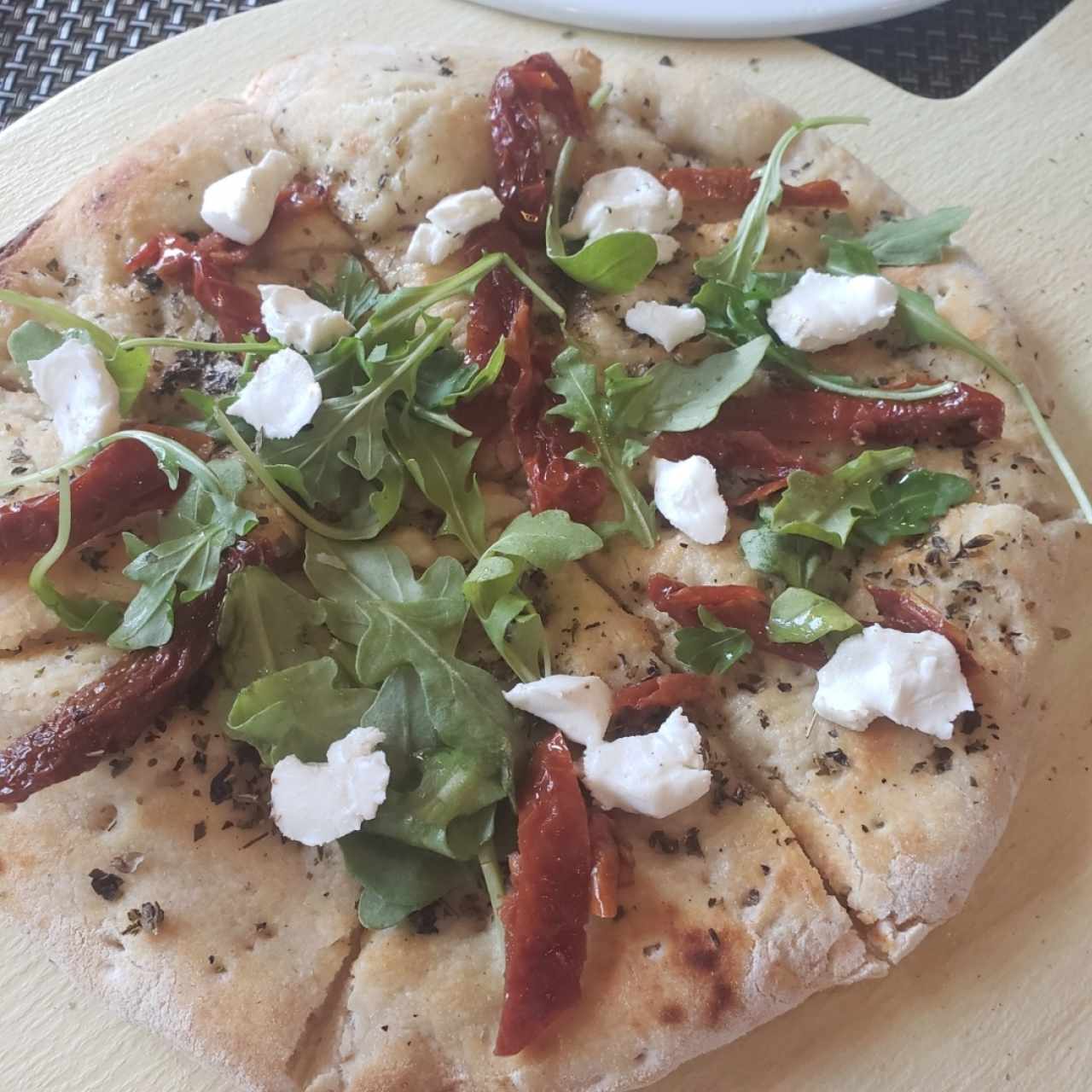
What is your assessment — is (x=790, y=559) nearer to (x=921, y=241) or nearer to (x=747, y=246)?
(x=747, y=246)

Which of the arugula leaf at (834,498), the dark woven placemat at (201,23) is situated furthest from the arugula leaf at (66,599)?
the dark woven placemat at (201,23)

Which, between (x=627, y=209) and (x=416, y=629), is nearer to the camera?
(x=416, y=629)

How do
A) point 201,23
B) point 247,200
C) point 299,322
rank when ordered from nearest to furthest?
point 299,322, point 247,200, point 201,23

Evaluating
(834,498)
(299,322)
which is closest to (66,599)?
(299,322)

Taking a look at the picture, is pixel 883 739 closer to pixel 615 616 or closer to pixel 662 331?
pixel 615 616

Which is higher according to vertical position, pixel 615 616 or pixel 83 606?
pixel 83 606

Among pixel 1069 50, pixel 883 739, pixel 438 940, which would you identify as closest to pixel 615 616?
pixel 883 739
